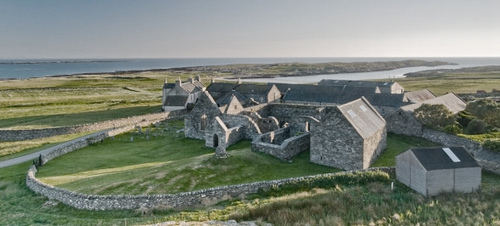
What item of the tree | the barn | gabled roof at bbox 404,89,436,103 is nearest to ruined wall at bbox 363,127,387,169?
the barn

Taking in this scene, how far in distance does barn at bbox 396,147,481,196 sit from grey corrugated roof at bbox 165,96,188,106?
44.4 meters

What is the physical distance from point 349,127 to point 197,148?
14.2 metres

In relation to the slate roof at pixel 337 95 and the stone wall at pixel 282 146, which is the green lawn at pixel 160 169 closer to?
the stone wall at pixel 282 146

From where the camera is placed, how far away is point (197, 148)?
1224 inches

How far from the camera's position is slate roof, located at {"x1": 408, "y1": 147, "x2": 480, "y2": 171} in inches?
780

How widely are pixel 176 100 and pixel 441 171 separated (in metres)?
47.3

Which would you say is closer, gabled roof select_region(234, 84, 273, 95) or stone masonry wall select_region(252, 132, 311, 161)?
stone masonry wall select_region(252, 132, 311, 161)

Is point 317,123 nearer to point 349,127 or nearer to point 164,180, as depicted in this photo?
point 349,127

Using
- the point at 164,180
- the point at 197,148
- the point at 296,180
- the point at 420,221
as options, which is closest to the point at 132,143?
the point at 197,148

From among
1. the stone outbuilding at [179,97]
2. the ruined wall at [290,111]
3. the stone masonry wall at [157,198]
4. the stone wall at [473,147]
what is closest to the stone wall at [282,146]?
the stone masonry wall at [157,198]

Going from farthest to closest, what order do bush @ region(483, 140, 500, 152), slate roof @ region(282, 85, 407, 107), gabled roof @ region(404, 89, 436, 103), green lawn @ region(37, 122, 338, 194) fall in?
gabled roof @ region(404, 89, 436, 103)
slate roof @ region(282, 85, 407, 107)
bush @ region(483, 140, 500, 152)
green lawn @ region(37, 122, 338, 194)

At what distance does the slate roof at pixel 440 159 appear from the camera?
780 inches

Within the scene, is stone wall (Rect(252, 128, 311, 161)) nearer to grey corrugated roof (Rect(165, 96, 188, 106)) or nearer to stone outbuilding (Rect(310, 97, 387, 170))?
stone outbuilding (Rect(310, 97, 387, 170))

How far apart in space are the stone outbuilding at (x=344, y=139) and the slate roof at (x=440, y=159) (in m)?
3.72
